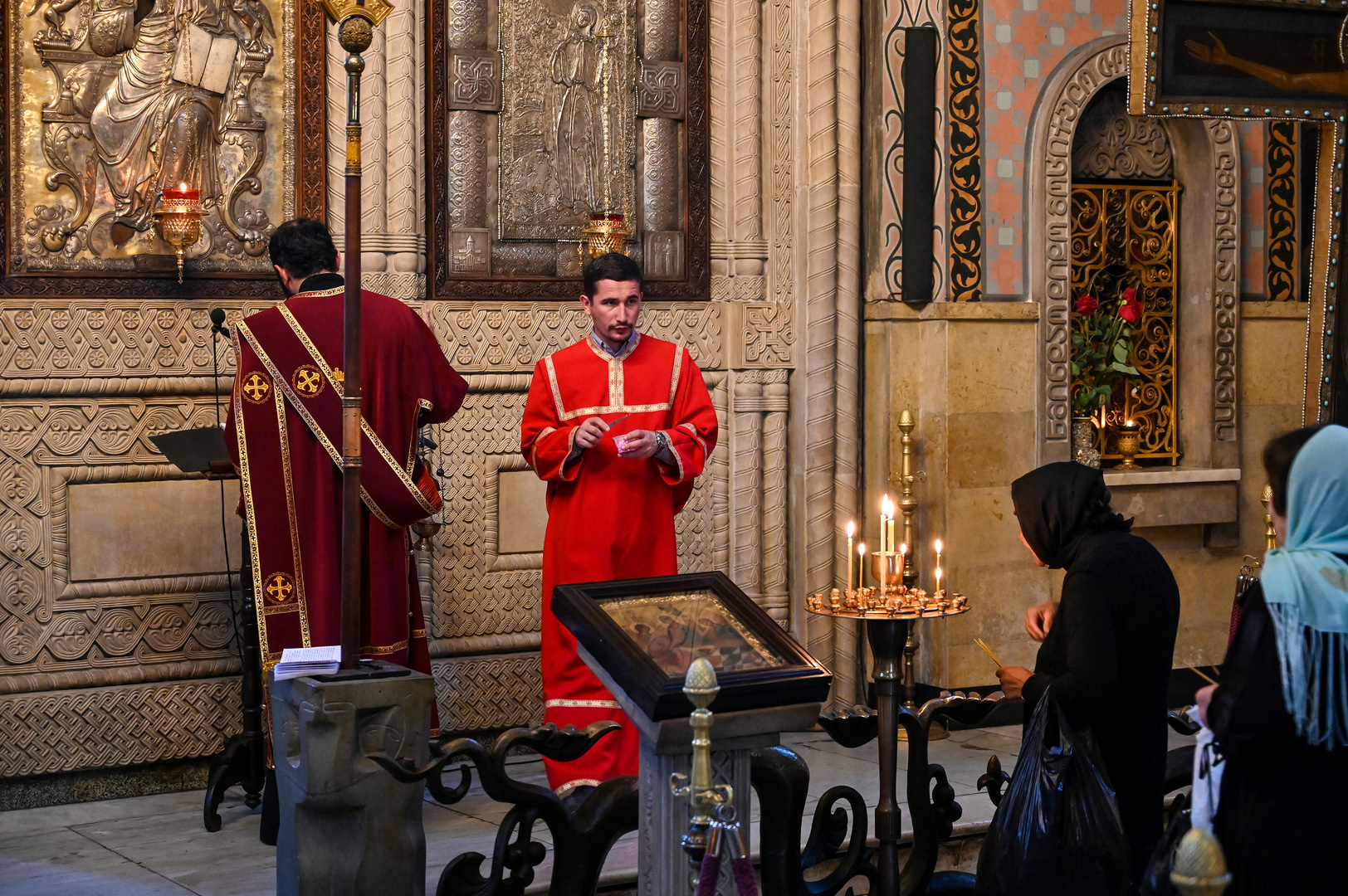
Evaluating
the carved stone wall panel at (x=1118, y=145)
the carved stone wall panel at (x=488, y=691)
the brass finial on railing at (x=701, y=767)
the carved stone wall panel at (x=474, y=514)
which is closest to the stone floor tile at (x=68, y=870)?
the carved stone wall panel at (x=488, y=691)

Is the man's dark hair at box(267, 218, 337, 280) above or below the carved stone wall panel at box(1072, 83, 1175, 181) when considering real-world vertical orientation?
below

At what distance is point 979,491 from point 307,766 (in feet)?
13.2

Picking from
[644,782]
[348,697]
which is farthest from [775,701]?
[348,697]

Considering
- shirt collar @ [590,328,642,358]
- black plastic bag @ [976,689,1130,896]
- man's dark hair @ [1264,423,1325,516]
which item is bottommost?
black plastic bag @ [976,689,1130,896]

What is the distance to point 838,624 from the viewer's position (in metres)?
7.34

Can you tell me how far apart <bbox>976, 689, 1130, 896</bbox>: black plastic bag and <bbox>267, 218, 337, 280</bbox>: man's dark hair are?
2.98 m

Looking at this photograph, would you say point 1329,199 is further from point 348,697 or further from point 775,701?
point 348,697

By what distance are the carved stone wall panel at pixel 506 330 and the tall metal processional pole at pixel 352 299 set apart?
2.51m

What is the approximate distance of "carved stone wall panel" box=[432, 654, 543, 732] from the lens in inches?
262

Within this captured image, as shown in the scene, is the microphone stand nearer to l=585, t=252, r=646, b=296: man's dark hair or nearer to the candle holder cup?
l=585, t=252, r=646, b=296: man's dark hair

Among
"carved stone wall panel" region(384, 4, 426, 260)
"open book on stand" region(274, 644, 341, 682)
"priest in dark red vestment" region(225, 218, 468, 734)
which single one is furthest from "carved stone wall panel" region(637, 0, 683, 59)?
"open book on stand" region(274, 644, 341, 682)

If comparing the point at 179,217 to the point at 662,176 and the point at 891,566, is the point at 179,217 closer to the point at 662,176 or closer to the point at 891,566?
the point at 662,176

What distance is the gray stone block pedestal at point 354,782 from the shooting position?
3.90m

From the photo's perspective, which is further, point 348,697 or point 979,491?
point 979,491
